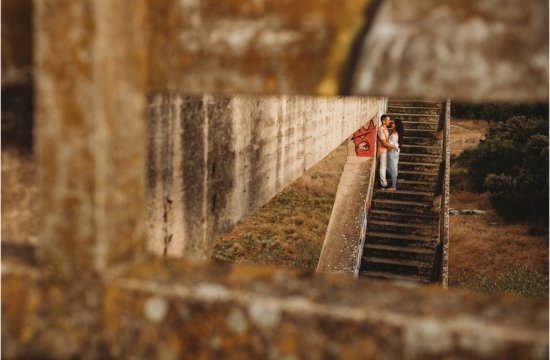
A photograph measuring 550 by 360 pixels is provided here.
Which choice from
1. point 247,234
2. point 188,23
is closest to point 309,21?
point 188,23

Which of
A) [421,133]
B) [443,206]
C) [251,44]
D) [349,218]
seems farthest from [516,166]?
[251,44]

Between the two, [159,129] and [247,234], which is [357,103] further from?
[159,129]

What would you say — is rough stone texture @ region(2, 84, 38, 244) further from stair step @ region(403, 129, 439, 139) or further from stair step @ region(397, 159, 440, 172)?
stair step @ region(403, 129, 439, 139)

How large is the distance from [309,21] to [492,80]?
0.61m

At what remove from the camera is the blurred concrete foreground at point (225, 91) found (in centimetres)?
168

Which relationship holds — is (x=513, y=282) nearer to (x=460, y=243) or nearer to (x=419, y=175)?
(x=460, y=243)

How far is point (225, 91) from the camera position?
1.95 m

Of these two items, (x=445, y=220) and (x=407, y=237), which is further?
(x=407, y=237)

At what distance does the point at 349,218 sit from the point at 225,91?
976 centimetres

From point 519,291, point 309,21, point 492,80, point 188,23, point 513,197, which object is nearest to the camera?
point 492,80

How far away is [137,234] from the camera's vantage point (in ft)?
6.80

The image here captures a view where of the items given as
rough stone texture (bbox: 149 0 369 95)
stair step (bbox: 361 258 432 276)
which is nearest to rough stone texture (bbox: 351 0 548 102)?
rough stone texture (bbox: 149 0 369 95)

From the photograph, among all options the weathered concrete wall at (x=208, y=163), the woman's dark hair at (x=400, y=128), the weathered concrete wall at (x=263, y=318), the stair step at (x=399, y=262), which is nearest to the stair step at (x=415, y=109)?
the woman's dark hair at (x=400, y=128)

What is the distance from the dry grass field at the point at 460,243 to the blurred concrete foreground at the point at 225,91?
10.7 m
